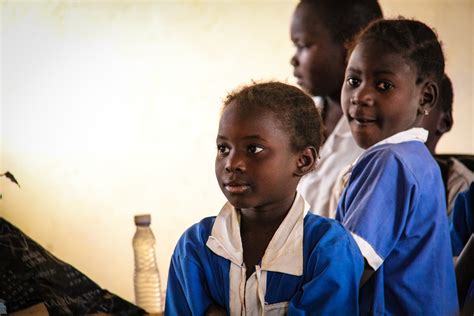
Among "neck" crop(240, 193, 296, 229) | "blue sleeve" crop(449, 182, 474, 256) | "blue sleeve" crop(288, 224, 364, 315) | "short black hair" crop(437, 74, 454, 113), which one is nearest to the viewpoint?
"blue sleeve" crop(288, 224, 364, 315)

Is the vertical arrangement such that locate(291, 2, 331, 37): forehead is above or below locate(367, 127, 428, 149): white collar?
above

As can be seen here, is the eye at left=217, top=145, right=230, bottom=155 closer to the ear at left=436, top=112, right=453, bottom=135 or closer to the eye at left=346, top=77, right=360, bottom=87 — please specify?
the eye at left=346, top=77, right=360, bottom=87

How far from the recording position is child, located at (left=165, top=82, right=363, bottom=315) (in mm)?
1200

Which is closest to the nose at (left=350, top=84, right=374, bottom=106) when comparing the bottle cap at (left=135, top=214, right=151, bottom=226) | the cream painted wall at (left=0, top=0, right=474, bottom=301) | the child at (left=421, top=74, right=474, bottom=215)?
the child at (left=421, top=74, right=474, bottom=215)

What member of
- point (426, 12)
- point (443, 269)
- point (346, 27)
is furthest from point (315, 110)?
point (426, 12)

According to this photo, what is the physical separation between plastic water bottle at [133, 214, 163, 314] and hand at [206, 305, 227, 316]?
2.83ft

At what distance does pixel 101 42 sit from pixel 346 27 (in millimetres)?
1131

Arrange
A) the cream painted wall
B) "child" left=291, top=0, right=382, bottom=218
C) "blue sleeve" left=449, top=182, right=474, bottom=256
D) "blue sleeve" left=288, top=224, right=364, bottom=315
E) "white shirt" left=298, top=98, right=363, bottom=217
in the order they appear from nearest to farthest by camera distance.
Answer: "blue sleeve" left=288, top=224, right=364, bottom=315 < "blue sleeve" left=449, top=182, right=474, bottom=256 < "white shirt" left=298, top=98, right=363, bottom=217 < "child" left=291, top=0, right=382, bottom=218 < the cream painted wall

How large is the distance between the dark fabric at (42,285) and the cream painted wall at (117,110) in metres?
1.36

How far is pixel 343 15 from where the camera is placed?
2.03 m

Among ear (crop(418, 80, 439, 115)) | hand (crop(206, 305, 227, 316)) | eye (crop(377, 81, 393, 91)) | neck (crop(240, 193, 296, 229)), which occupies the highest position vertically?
eye (crop(377, 81, 393, 91))

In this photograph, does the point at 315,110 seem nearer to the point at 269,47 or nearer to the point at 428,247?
the point at 428,247

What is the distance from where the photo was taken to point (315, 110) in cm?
131

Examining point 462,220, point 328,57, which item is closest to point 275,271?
point 462,220
